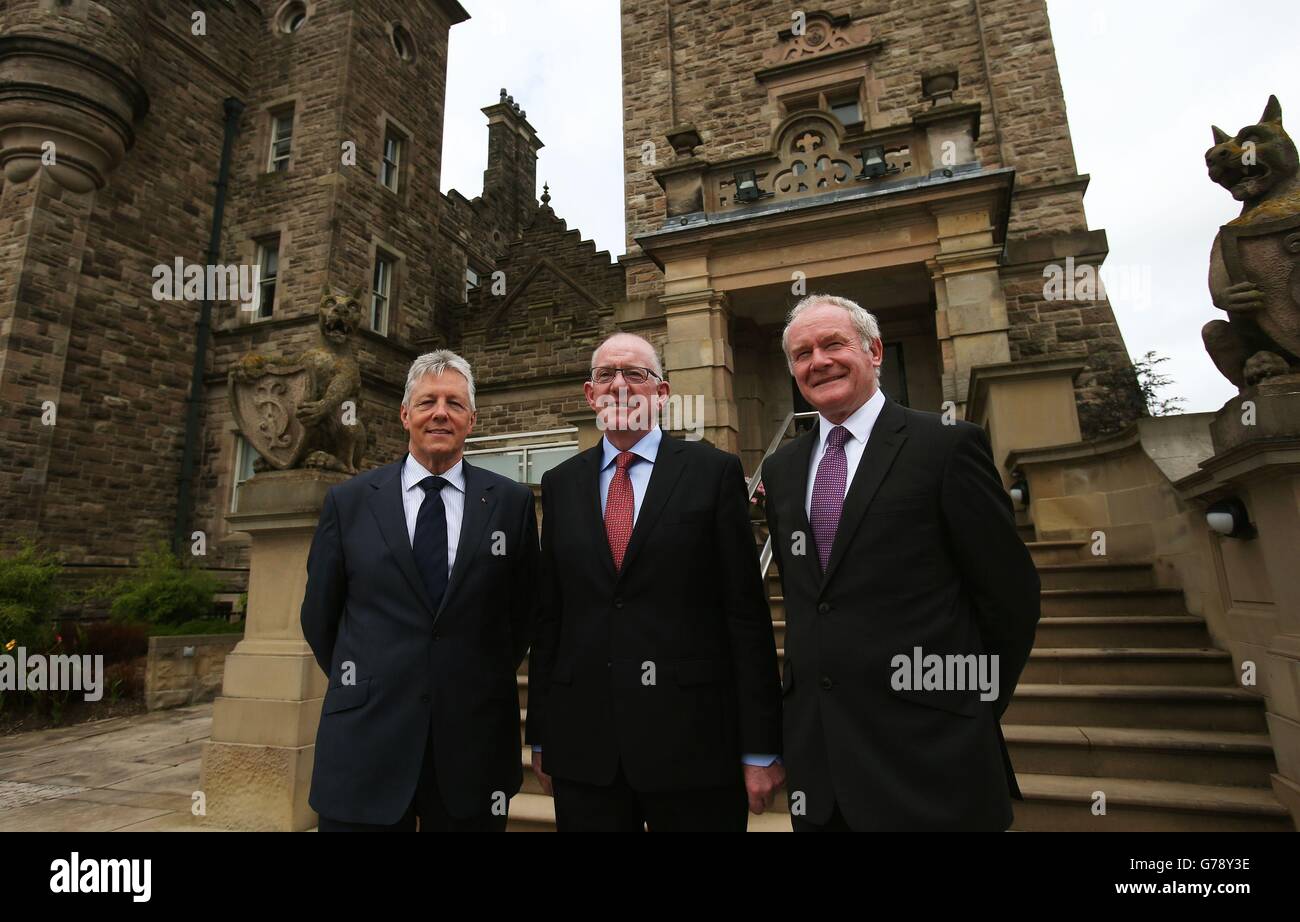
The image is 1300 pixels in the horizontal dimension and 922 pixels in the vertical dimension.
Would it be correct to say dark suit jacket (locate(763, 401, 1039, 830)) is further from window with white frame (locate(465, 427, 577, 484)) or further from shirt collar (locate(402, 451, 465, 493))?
window with white frame (locate(465, 427, 577, 484))

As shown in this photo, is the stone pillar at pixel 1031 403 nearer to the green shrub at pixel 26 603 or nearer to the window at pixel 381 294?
the green shrub at pixel 26 603

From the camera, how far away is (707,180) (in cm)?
1033

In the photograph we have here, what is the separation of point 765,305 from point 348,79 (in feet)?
43.9

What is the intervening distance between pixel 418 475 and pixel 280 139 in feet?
62.3

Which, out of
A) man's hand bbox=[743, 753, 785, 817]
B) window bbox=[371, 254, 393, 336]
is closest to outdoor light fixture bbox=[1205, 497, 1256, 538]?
man's hand bbox=[743, 753, 785, 817]

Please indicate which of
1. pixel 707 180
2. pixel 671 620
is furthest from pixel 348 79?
pixel 671 620

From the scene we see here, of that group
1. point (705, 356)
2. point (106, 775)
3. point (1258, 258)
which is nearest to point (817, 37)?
point (705, 356)

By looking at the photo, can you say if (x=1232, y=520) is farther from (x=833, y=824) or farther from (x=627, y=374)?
(x=627, y=374)

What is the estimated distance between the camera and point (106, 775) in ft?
19.0

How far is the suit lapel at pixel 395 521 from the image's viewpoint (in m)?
2.53

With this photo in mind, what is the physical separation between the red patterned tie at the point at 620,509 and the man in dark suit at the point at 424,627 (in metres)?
0.44

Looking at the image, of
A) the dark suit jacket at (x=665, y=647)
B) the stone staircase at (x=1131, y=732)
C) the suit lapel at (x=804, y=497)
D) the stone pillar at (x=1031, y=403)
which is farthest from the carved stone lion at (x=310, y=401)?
the stone pillar at (x=1031, y=403)

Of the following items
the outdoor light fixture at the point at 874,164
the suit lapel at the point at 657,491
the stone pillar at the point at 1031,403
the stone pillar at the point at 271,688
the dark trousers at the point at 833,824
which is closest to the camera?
the dark trousers at the point at 833,824
